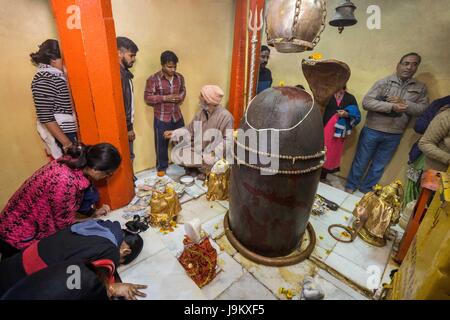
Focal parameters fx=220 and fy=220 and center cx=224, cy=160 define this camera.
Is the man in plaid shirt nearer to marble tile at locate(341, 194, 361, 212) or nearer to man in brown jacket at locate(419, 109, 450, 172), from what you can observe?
marble tile at locate(341, 194, 361, 212)

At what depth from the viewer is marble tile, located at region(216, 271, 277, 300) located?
201 cm

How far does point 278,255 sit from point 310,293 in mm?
469

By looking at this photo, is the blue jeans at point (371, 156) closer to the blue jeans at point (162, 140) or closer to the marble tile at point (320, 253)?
the marble tile at point (320, 253)

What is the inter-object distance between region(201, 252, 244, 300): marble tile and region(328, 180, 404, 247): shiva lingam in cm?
136

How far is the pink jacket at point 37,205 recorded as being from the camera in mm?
1932

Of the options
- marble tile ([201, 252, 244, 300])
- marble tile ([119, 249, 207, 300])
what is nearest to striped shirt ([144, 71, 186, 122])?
marble tile ([119, 249, 207, 300])

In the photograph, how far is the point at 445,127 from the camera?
272cm

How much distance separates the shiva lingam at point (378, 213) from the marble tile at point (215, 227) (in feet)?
4.68

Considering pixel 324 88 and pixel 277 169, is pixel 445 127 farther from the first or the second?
pixel 277 169

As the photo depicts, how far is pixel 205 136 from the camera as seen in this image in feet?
12.3

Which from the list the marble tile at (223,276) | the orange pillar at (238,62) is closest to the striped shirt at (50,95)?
the marble tile at (223,276)

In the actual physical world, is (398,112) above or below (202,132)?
above
